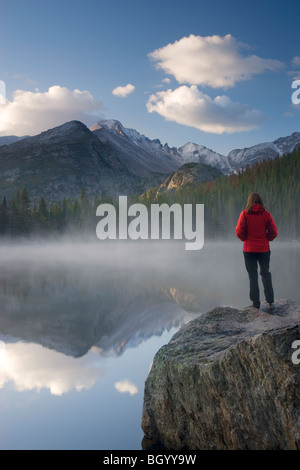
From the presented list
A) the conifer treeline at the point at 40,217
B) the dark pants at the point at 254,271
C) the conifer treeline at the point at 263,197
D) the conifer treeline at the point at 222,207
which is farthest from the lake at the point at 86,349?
the conifer treeline at the point at 40,217

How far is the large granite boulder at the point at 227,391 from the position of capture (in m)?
4.78

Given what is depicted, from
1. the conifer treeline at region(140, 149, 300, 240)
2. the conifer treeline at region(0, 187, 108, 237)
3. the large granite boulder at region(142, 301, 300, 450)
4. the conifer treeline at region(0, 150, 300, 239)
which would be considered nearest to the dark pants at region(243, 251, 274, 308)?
the large granite boulder at region(142, 301, 300, 450)

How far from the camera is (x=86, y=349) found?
43.5ft

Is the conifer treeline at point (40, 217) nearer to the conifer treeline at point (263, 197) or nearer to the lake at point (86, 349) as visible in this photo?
the conifer treeline at point (263, 197)

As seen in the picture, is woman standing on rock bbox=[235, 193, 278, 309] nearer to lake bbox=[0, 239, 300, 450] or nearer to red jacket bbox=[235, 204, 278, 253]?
red jacket bbox=[235, 204, 278, 253]

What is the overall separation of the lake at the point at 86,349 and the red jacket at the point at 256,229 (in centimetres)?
473

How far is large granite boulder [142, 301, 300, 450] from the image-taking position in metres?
4.78

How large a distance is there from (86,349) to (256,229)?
7984 mm

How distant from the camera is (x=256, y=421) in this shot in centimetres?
504

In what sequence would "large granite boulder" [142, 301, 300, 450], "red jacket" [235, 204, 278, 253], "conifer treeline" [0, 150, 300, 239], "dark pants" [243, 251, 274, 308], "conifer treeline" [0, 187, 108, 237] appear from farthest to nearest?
"conifer treeline" [0, 187, 108, 237] → "conifer treeline" [0, 150, 300, 239] → "dark pants" [243, 251, 274, 308] → "red jacket" [235, 204, 278, 253] → "large granite boulder" [142, 301, 300, 450]

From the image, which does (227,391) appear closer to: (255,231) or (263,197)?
(255,231)

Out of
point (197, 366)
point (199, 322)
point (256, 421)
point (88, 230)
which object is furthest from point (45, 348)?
point (88, 230)

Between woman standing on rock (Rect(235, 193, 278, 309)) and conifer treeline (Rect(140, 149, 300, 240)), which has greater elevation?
conifer treeline (Rect(140, 149, 300, 240))

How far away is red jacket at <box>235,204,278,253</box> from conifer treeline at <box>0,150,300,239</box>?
88.6m
